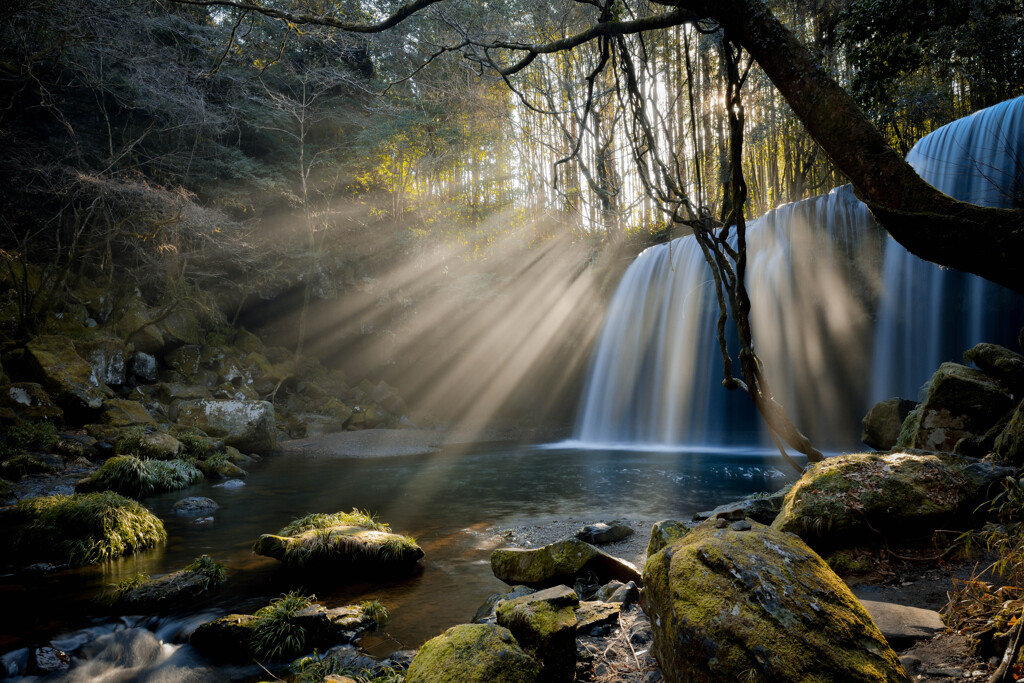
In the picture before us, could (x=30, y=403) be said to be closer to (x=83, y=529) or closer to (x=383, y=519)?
(x=83, y=529)

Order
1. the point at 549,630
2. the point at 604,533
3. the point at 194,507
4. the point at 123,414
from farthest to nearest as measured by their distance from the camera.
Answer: the point at 123,414, the point at 194,507, the point at 604,533, the point at 549,630

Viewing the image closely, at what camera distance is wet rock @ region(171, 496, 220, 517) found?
7935mm

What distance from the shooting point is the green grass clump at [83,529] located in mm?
5863

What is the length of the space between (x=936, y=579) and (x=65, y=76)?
23595 mm

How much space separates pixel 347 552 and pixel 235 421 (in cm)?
1079

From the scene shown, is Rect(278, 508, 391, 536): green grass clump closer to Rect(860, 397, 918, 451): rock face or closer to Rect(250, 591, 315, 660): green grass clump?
Rect(250, 591, 315, 660): green grass clump

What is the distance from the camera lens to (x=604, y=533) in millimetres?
6070

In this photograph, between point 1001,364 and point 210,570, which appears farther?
point 1001,364

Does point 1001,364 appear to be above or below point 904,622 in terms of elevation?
above

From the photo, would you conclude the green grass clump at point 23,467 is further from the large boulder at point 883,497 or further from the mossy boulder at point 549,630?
the large boulder at point 883,497

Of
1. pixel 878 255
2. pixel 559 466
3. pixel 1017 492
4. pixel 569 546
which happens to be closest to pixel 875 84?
pixel 1017 492

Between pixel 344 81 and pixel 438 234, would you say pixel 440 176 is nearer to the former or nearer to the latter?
pixel 438 234

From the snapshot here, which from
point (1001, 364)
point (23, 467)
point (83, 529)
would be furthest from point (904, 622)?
point (23, 467)

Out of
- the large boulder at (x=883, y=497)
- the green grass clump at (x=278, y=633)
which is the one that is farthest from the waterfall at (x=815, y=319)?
the green grass clump at (x=278, y=633)
